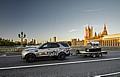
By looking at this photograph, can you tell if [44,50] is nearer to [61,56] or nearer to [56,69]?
[61,56]

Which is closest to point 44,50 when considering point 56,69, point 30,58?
point 30,58

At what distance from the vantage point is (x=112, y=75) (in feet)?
33.7

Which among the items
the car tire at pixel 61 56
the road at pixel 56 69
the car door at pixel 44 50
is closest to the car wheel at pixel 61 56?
the car tire at pixel 61 56

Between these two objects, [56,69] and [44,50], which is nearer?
[56,69]

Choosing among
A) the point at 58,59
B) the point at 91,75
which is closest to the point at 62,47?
the point at 58,59

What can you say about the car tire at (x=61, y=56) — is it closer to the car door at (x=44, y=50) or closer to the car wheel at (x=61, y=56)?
the car wheel at (x=61, y=56)

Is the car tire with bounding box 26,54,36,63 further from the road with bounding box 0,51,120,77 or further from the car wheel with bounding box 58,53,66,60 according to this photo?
the car wheel with bounding box 58,53,66,60

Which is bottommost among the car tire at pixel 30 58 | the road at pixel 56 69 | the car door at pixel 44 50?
the road at pixel 56 69

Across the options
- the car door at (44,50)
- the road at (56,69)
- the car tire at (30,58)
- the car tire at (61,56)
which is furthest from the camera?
the car tire at (61,56)

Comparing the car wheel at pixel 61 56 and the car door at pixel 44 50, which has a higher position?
the car door at pixel 44 50

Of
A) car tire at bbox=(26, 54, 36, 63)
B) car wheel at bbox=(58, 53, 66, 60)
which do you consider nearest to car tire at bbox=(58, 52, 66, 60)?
car wheel at bbox=(58, 53, 66, 60)

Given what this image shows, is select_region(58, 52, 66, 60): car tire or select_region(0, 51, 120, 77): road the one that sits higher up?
select_region(58, 52, 66, 60): car tire

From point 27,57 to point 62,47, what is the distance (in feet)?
12.5

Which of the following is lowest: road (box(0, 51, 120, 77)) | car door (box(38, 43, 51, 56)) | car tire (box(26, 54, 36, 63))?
road (box(0, 51, 120, 77))
